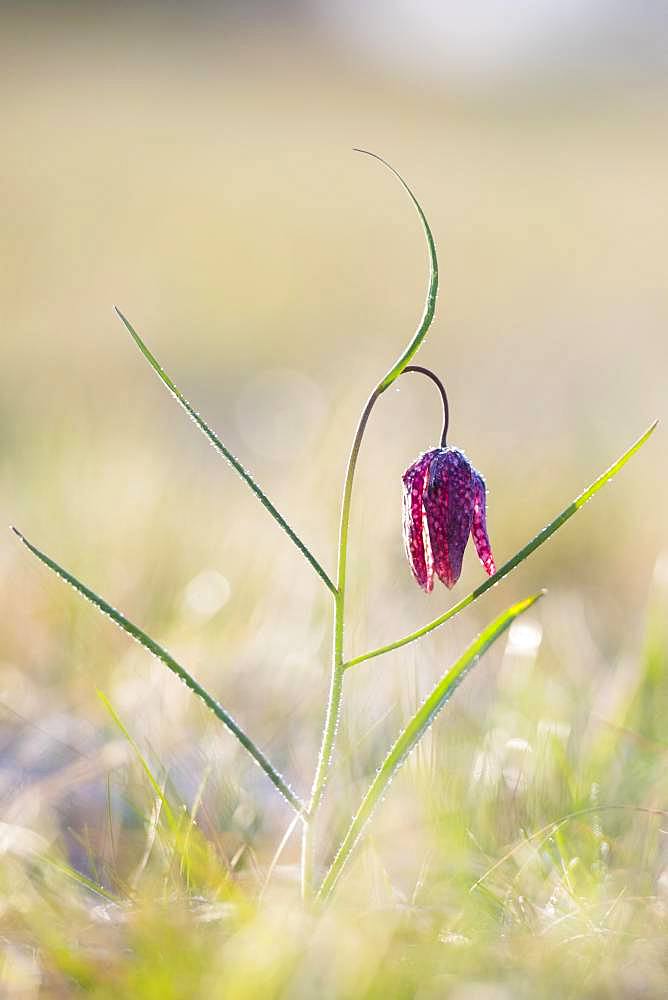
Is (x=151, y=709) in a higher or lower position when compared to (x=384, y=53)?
lower

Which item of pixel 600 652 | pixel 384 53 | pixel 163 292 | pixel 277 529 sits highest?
pixel 384 53

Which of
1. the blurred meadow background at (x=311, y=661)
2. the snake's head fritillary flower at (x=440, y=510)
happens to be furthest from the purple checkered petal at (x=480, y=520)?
the blurred meadow background at (x=311, y=661)

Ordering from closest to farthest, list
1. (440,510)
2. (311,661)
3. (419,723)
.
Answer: (419,723) → (440,510) → (311,661)

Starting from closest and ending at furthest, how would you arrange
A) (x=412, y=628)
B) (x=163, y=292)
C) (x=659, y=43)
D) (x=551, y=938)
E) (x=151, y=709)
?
(x=551, y=938)
(x=151, y=709)
(x=412, y=628)
(x=163, y=292)
(x=659, y=43)

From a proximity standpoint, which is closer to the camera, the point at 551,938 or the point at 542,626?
the point at 551,938

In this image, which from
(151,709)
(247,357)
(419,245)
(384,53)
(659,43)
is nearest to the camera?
(151,709)

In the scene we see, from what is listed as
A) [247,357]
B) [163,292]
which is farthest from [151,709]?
[163,292]

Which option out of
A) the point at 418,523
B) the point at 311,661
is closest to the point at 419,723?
the point at 418,523

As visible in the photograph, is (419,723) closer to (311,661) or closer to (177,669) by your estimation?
(177,669)

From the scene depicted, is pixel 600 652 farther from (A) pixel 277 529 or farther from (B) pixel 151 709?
(B) pixel 151 709
